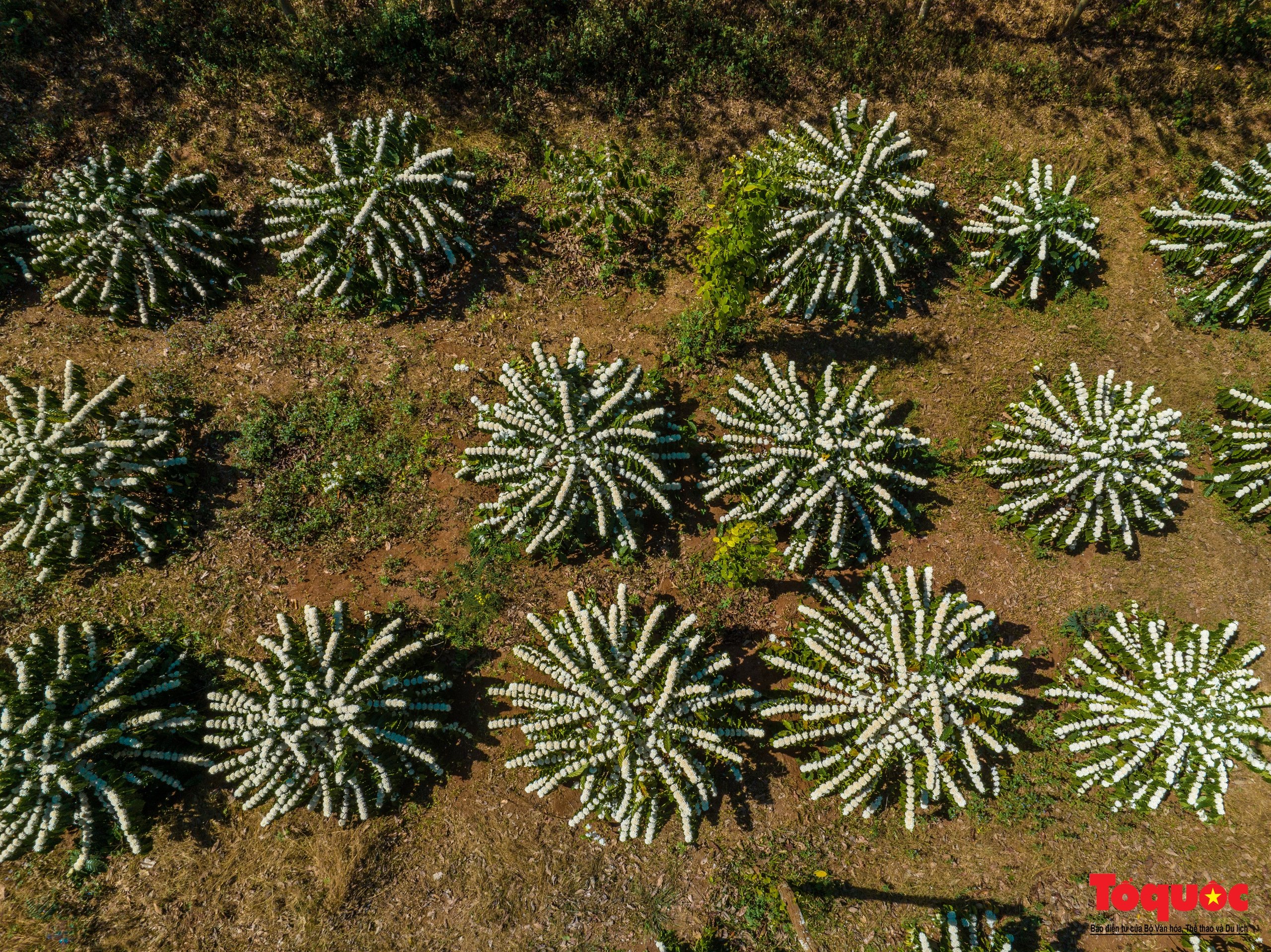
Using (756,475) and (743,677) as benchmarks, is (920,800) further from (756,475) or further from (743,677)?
(756,475)

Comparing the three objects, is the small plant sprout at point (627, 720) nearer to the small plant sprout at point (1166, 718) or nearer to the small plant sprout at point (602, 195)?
the small plant sprout at point (1166, 718)

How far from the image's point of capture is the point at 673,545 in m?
9.17

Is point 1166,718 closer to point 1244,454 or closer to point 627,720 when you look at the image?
point 1244,454

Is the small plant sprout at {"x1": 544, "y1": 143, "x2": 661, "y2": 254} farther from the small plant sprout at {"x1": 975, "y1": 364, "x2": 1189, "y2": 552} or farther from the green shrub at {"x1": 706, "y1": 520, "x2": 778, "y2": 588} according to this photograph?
the small plant sprout at {"x1": 975, "y1": 364, "x2": 1189, "y2": 552}

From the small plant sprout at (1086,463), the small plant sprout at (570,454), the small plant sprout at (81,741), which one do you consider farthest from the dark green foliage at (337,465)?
the small plant sprout at (1086,463)

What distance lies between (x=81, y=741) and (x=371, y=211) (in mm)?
7972

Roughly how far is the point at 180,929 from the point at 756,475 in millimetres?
10049

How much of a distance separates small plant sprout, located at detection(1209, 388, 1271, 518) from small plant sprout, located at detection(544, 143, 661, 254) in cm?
918

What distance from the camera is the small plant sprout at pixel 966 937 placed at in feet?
25.1

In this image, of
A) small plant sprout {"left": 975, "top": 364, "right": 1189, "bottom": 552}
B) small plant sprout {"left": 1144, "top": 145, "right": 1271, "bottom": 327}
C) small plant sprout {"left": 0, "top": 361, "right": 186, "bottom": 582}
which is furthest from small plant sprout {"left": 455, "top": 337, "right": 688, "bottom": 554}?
small plant sprout {"left": 1144, "top": 145, "right": 1271, "bottom": 327}

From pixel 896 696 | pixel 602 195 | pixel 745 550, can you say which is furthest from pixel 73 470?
pixel 896 696

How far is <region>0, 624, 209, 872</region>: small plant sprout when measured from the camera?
749 cm

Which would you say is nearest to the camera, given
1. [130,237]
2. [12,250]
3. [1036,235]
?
[130,237]

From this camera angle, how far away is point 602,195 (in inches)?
374
